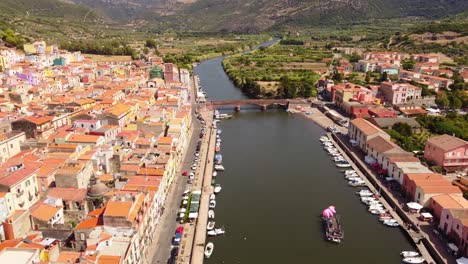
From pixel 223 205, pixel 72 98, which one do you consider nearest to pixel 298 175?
pixel 223 205

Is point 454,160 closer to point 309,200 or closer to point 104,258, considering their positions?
point 309,200

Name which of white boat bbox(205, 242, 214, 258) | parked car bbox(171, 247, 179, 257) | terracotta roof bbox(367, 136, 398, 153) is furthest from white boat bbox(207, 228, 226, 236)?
terracotta roof bbox(367, 136, 398, 153)

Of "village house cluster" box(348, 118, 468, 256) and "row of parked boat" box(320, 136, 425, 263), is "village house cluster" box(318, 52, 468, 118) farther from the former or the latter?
"row of parked boat" box(320, 136, 425, 263)

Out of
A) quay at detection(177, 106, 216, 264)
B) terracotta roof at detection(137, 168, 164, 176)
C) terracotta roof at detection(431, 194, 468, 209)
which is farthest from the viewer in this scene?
terracotta roof at detection(137, 168, 164, 176)

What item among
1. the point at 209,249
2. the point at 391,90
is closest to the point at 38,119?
the point at 209,249

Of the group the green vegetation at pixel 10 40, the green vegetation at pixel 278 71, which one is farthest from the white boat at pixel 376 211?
the green vegetation at pixel 10 40

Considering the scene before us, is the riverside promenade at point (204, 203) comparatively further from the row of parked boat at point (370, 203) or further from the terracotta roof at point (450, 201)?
the terracotta roof at point (450, 201)

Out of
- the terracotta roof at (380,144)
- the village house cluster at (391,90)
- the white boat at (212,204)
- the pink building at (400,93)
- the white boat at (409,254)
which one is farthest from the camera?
the pink building at (400,93)
